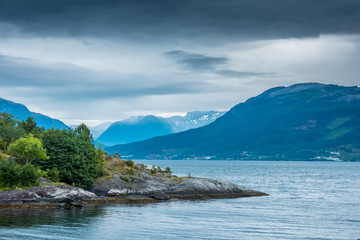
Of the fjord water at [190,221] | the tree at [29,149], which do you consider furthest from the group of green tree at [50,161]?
the fjord water at [190,221]

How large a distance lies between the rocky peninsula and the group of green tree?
3.01m

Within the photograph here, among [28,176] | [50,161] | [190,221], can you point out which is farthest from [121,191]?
[190,221]

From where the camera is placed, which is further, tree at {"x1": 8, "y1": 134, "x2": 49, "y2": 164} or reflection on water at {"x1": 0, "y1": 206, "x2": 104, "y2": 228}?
tree at {"x1": 8, "y1": 134, "x2": 49, "y2": 164}

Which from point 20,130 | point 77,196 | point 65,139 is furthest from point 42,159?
point 20,130

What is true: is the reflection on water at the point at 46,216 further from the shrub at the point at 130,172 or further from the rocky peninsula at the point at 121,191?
the shrub at the point at 130,172

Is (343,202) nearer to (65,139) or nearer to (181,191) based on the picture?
(181,191)

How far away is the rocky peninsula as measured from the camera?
7694cm

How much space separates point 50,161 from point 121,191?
55.8 feet

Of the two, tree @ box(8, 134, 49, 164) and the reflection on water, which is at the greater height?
tree @ box(8, 134, 49, 164)

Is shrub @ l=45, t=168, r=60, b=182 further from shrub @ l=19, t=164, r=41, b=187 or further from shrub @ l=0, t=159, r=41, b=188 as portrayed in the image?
shrub @ l=0, t=159, r=41, b=188

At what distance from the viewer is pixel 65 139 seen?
96312mm

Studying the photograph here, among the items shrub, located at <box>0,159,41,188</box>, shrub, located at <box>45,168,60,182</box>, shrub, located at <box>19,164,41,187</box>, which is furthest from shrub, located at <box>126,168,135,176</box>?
shrub, located at <box>0,159,41,188</box>

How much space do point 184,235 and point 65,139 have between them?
52.5m

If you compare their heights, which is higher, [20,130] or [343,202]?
[20,130]
